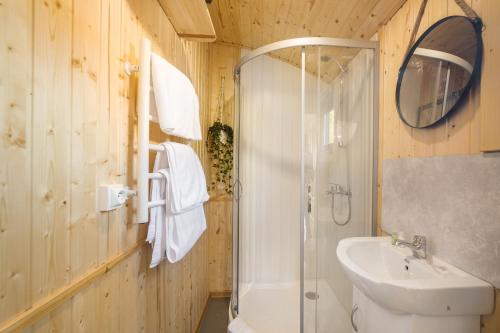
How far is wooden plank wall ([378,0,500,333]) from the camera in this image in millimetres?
795

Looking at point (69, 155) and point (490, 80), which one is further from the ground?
point (490, 80)

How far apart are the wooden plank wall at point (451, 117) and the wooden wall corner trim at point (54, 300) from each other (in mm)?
1447

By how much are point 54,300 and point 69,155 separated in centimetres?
42

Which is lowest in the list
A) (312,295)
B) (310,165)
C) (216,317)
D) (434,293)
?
(216,317)

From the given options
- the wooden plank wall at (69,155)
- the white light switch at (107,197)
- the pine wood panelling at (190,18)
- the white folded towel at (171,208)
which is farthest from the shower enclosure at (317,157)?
the white light switch at (107,197)

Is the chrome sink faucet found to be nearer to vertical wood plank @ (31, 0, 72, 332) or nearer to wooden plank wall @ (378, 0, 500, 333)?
wooden plank wall @ (378, 0, 500, 333)

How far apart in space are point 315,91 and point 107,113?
1282mm

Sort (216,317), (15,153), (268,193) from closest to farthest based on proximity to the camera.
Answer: (15,153), (268,193), (216,317)

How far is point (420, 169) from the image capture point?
1.12 m

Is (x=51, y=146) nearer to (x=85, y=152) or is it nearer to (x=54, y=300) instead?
(x=85, y=152)

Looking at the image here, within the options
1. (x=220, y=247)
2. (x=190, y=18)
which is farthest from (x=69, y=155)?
(x=220, y=247)

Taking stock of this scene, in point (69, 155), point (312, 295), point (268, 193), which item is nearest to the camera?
point (69, 155)

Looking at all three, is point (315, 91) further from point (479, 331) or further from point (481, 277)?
point (479, 331)

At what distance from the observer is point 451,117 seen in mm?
993
